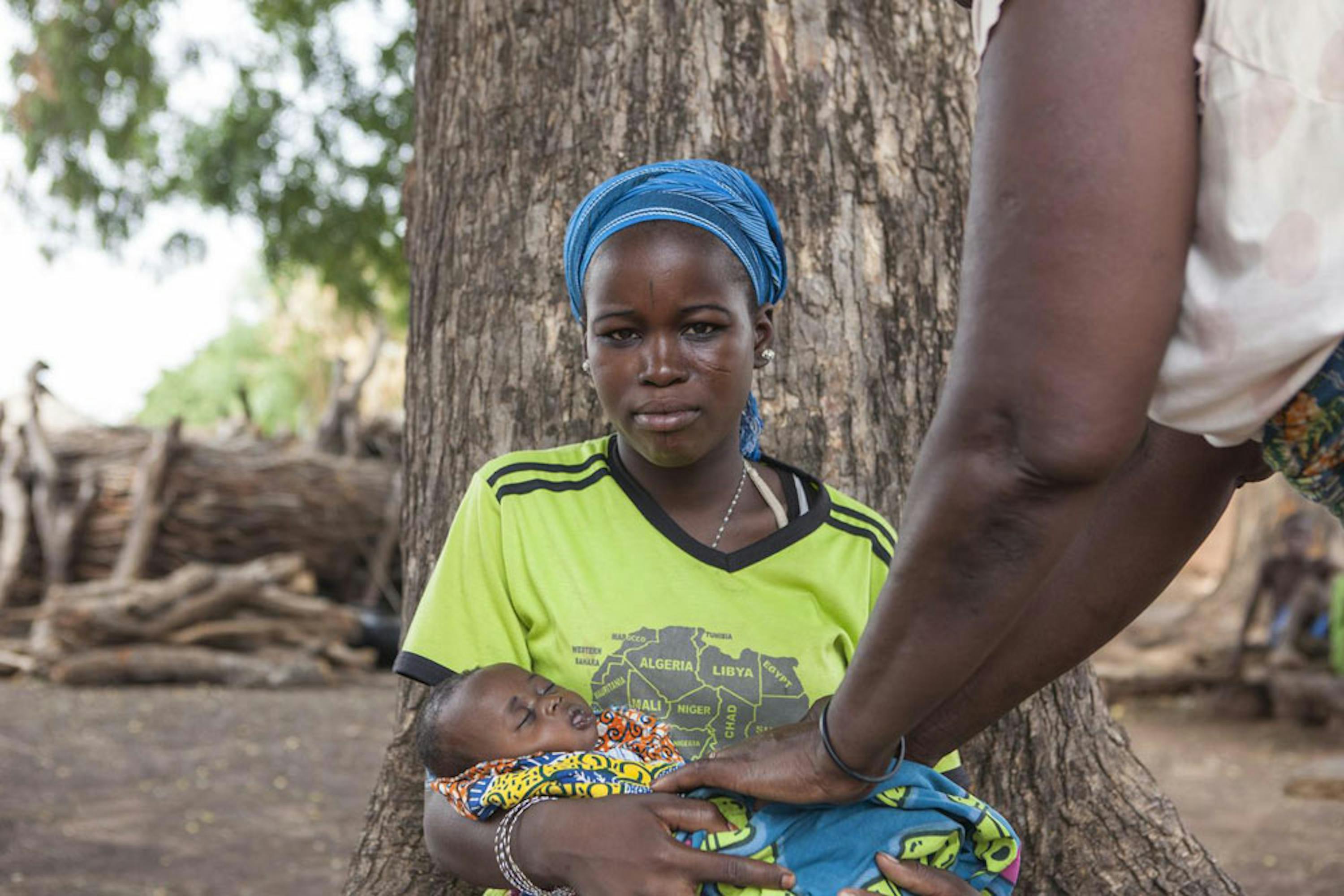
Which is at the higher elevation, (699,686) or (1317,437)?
A: (1317,437)

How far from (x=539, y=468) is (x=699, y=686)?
492mm

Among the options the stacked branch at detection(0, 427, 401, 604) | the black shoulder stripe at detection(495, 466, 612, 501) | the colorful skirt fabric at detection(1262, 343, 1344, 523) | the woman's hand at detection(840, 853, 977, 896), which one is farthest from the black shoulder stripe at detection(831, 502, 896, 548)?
the stacked branch at detection(0, 427, 401, 604)

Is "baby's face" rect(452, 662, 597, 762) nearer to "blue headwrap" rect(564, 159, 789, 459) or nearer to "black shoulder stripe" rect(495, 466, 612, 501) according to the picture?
"black shoulder stripe" rect(495, 466, 612, 501)

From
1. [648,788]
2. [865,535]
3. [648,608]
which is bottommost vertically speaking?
[648,788]

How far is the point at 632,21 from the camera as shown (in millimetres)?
3027

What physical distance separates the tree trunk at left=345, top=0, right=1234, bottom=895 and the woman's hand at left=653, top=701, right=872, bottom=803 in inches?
44.4

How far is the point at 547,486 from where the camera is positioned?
2.42 m

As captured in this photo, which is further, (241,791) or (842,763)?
(241,791)

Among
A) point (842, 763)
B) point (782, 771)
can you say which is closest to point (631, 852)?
point (782, 771)

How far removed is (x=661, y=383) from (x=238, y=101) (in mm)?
9316

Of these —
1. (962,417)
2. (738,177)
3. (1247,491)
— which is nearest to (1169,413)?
(962,417)

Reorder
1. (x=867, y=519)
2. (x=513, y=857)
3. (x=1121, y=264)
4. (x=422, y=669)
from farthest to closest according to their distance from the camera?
(x=867, y=519) < (x=422, y=669) < (x=513, y=857) < (x=1121, y=264)

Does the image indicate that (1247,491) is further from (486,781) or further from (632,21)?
(486,781)

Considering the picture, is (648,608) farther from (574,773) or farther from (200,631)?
(200,631)
